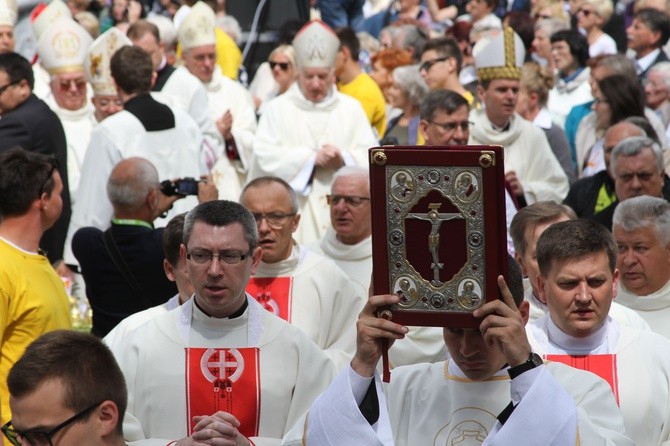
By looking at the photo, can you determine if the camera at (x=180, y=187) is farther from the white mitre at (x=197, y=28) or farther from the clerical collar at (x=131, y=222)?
the white mitre at (x=197, y=28)

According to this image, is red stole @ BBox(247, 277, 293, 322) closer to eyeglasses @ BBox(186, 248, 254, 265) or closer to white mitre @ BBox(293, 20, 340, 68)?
eyeglasses @ BBox(186, 248, 254, 265)

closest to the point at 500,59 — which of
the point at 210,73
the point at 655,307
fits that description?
the point at 210,73

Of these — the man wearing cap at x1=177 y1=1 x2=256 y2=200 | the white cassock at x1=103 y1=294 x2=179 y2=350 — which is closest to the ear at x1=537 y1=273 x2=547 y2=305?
the white cassock at x1=103 y1=294 x2=179 y2=350

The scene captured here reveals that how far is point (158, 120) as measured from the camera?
31.3 ft

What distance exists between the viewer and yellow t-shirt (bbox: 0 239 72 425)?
5680mm

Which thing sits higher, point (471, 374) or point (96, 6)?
point (96, 6)

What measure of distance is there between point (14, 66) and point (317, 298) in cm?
376

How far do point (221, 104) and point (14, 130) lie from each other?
2761mm

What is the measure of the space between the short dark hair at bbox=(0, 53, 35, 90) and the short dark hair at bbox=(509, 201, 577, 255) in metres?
4.40

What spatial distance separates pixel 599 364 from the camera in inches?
218

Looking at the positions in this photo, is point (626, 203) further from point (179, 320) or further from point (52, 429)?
point (52, 429)

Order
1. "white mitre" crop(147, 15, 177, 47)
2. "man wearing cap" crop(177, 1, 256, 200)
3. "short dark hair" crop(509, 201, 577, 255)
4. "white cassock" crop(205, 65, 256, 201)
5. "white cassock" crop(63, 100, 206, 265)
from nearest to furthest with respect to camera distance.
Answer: "short dark hair" crop(509, 201, 577, 255) < "white cassock" crop(63, 100, 206, 265) < "white cassock" crop(205, 65, 256, 201) < "man wearing cap" crop(177, 1, 256, 200) < "white mitre" crop(147, 15, 177, 47)

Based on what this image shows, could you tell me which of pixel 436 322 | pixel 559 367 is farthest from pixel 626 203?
pixel 436 322

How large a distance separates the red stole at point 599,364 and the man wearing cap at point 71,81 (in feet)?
21.7
